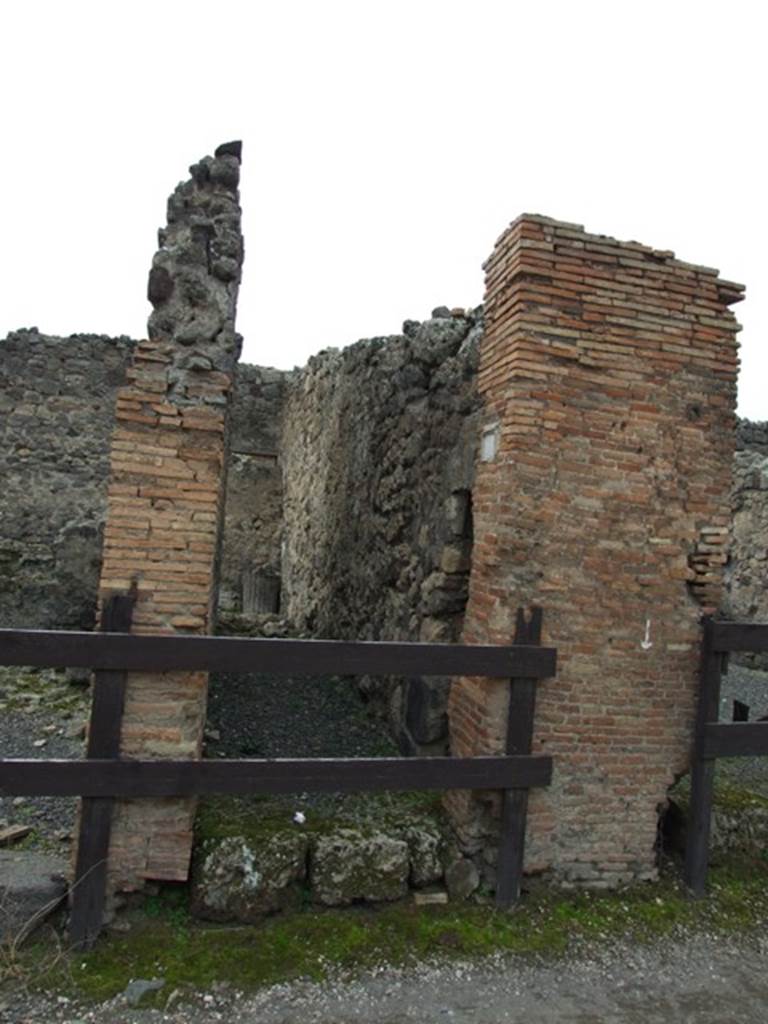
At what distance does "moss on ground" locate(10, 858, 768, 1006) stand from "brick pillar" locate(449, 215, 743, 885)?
0.24m

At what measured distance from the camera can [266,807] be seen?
13.4ft

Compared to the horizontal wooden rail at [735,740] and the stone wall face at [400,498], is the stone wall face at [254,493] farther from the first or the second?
the horizontal wooden rail at [735,740]

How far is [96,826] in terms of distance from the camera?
3348mm

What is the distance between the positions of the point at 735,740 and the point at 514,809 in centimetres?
146

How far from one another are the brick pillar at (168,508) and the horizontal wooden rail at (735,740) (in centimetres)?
295

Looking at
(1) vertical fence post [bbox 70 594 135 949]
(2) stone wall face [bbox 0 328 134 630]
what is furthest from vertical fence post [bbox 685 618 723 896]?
(2) stone wall face [bbox 0 328 134 630]

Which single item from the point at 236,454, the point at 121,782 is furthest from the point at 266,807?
the point at 236,454

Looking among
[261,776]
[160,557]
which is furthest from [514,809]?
[160,557]

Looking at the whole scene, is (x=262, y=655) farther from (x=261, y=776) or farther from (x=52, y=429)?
(x=52, y=429)

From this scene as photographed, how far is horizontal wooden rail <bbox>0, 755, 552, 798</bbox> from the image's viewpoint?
10.5ft

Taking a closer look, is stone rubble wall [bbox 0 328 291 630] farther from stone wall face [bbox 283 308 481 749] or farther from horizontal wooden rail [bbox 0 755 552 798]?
horizontal wooden rail [bbox 0 755 552 798]

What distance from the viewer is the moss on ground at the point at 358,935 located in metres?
3.17

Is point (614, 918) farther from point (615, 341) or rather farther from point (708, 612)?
point (615, 341)

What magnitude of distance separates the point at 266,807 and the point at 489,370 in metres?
2.97
